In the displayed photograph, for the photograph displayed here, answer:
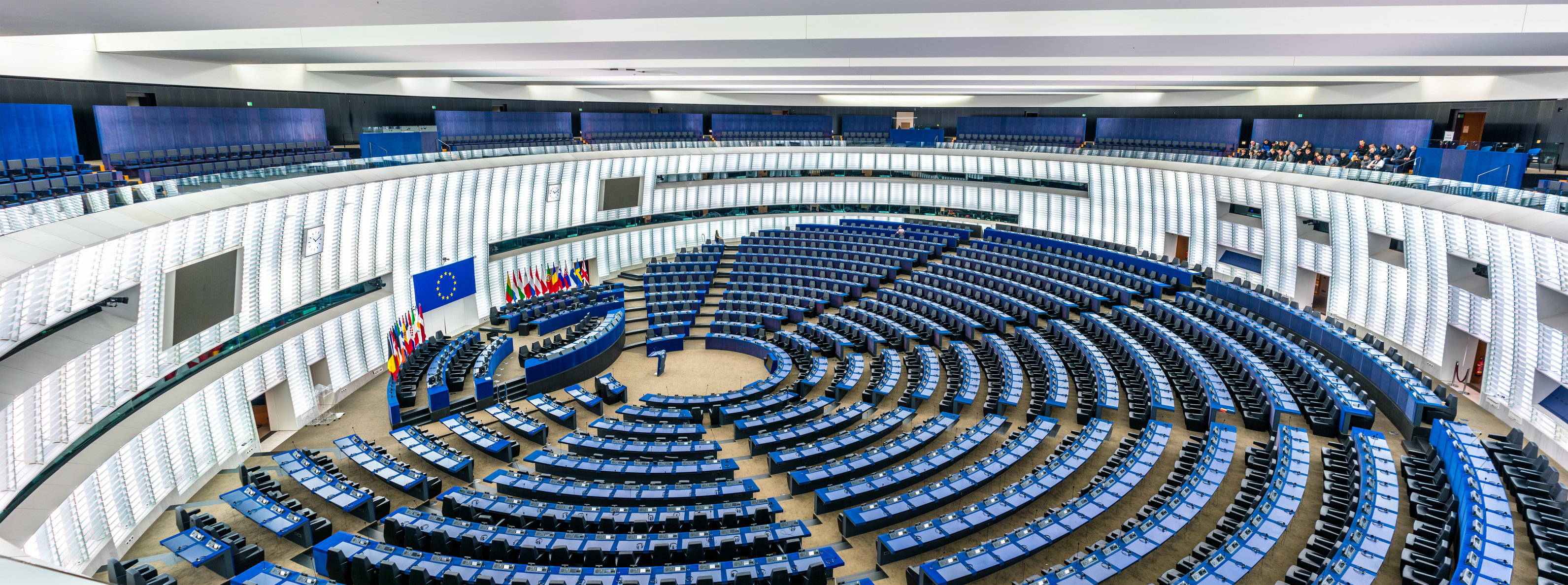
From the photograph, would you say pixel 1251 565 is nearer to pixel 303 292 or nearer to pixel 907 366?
pixel 907 366

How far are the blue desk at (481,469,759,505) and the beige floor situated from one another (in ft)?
3.33

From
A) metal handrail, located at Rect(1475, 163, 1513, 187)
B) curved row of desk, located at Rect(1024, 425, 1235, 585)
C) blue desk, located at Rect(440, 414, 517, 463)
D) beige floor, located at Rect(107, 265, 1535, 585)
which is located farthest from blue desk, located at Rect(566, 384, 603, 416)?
metal handrail, located at Rect(1475, 163, 1513, 187)

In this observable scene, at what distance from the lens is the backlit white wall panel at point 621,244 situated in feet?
43.4

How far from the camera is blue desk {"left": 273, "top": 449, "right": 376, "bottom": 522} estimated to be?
1389cm

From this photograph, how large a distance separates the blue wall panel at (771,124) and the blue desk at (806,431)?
26563mm

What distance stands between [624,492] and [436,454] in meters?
4.71

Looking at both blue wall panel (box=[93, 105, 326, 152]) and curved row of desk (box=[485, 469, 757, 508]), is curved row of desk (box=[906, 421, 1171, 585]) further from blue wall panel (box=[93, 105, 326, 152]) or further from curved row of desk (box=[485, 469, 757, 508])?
blue wall panel (box=[93, 105, 326, 152])

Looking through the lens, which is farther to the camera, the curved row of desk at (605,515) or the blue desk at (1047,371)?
the blue desk at (1047,371)

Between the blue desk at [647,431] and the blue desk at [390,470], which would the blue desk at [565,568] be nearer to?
the blue desk at [390,470]

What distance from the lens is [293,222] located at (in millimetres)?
18875

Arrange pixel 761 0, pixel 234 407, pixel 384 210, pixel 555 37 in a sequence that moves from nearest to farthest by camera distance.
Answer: pixel 761 0, pixel 555 37, pixel 234 407, pixel 384 210

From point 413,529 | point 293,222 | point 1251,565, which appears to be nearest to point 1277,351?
point 1251,565

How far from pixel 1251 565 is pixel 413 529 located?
469 inches

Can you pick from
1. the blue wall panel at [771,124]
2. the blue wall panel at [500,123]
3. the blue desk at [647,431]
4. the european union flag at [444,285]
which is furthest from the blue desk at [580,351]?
the blue wall panel at [771,124]
